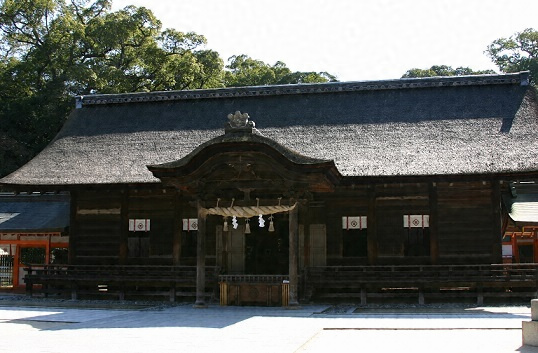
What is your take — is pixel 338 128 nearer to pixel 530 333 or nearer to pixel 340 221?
pixel 340 221

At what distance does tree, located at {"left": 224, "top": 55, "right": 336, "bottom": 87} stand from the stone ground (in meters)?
32.1

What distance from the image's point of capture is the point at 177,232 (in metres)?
21.6

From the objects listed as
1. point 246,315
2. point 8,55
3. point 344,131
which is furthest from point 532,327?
point 8,55

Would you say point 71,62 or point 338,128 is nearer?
point 338,128

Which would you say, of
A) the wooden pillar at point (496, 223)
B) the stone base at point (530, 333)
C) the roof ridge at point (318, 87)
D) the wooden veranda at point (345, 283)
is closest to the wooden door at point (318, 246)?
the wooden veranda at point (345, 283)

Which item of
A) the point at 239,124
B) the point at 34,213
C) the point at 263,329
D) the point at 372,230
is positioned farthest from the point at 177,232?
the point at 263,329

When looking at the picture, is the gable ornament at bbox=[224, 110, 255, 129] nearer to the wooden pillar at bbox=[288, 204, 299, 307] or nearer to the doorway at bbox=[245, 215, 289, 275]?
the wooden pillar at bbox=[288, 204, 299, 307]

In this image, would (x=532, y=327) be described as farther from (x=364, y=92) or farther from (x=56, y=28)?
(x=56, y=28)

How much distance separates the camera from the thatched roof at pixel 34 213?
24344 mm

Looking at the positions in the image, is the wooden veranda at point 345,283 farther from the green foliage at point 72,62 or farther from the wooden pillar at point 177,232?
the green foliage at point 72,62

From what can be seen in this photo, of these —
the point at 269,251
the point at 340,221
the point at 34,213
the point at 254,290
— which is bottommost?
the point at 254,290

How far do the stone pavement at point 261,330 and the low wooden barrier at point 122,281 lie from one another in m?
2.70

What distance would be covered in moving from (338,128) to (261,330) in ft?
35.3

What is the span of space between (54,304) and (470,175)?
12852mm
